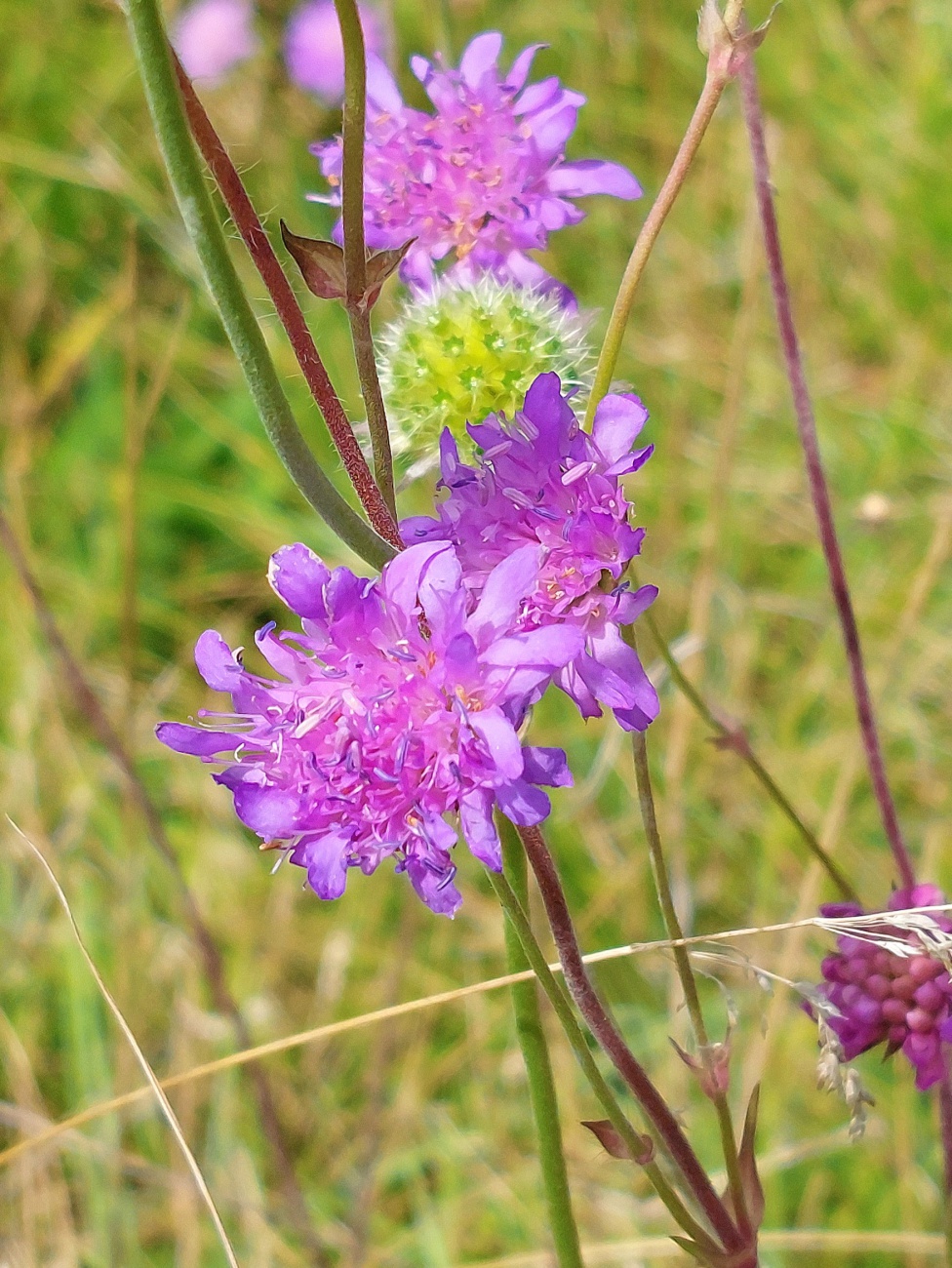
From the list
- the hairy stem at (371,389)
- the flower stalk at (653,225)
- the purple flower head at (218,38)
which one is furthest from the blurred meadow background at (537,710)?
the hairy stem at (371,389)

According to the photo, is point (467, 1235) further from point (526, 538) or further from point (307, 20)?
point (307, 20)

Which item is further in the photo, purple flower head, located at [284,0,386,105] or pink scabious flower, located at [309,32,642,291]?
purple flower head, located at [284,0,386,105]

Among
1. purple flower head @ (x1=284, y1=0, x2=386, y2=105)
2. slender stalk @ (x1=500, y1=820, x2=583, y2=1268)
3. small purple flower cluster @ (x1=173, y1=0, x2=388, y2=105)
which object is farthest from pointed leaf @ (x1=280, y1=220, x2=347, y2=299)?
purple flower head @ (x1=284, y1=0, x2=386, y2=105)

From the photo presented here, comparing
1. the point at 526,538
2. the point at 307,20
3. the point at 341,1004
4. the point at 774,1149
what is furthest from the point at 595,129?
the point at 526,538

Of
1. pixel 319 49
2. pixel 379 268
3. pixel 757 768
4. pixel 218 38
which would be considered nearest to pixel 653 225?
pixel 379 268

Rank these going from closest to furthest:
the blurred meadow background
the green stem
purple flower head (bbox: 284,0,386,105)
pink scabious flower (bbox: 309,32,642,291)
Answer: the green stem → pink scabious flower (bbox: 309,32,642,291) → the blurred meadow background → purple flower head (bbox: 284,0,386,105)

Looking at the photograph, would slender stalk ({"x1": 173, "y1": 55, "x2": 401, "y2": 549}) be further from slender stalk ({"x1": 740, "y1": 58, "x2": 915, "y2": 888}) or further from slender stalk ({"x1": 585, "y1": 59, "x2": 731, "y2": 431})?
slender stalk ({"x1": 740, "y1": 58, "x2": 915, "y2": 888})

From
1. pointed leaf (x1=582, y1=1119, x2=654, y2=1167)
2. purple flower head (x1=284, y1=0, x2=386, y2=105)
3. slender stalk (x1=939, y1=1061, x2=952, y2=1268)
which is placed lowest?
slender stalk (x1=939, y1=1061, x2=952, y2=1268)

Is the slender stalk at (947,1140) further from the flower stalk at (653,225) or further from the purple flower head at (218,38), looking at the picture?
the purple flower head at (218,38)
